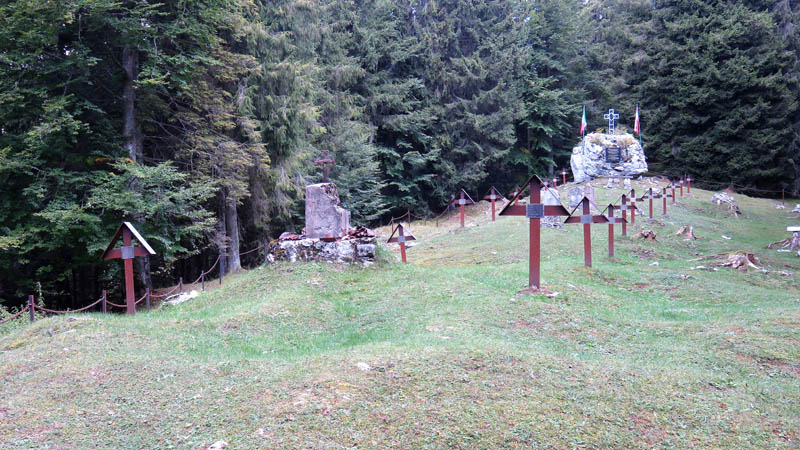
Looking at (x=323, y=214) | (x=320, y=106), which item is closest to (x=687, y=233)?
(x=323, y=214)

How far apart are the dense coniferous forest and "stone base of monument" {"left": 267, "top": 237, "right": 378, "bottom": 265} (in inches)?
125

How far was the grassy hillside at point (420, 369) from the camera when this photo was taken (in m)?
4.23

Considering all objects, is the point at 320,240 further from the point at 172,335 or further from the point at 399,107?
the point at 399,107

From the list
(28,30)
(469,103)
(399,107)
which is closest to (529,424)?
(28,30)

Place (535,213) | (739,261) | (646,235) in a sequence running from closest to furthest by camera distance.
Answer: (535,213) < (739,261) < (646,235)

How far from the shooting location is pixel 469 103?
103 feet

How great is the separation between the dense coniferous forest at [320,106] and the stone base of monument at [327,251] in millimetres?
3172

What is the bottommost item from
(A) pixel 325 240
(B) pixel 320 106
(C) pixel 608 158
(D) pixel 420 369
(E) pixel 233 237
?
(D) pixel 420 369

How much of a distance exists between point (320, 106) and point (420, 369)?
17.3 metres

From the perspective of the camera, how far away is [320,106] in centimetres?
2089

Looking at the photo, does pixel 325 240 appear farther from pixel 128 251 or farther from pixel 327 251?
pixel 128 251

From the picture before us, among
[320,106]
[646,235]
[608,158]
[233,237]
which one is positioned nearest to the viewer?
[646,235]

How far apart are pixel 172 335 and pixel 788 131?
36.4 m

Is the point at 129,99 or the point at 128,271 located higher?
the point at 129,99
